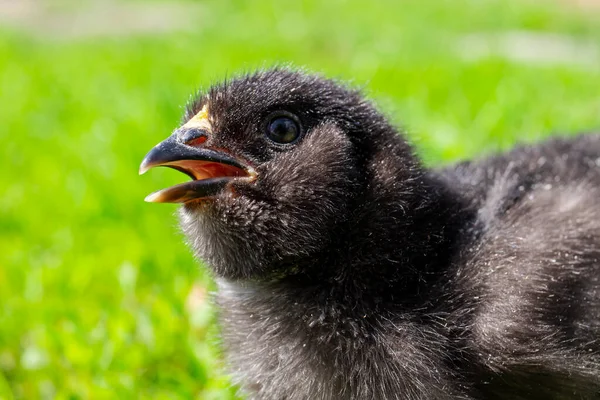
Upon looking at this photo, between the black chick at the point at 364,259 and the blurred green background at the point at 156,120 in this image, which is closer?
the black chick at the point at 364,259

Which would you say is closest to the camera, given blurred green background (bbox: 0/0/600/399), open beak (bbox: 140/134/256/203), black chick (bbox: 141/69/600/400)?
black chick (bbox: 141/69/600/400)

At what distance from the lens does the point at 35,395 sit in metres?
2.70

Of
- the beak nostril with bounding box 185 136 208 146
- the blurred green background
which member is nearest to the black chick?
the beak nostril with bounding box 185 136 208 146

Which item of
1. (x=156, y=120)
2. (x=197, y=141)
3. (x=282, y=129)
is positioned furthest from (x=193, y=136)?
(x=156, y=120)

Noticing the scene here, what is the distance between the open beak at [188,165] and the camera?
204 centimetres

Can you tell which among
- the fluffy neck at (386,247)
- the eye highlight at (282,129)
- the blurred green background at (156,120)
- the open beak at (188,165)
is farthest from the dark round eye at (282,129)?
the blurred green background at (156,120)

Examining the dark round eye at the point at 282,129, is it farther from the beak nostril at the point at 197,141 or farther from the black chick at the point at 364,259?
the beak nostril at the point at 197,141

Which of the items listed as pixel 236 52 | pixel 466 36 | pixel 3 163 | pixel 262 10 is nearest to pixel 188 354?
pixel 3 163

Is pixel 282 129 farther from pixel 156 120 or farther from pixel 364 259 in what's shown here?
pixel 156 120

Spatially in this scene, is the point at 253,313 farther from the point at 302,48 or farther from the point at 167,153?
the point at 302,48

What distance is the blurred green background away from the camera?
2.83 metres

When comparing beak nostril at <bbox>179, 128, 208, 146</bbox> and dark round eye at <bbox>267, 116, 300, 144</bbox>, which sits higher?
beak nostril at <bbox>179, 128, 208, 146</bbox>

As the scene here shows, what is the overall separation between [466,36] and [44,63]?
4920mm

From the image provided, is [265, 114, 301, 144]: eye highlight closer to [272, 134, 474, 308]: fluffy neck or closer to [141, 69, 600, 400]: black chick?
[141, 69, 600, 400]: black chick
